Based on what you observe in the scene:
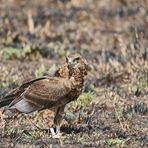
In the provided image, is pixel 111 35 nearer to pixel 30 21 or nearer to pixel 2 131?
pixel 30 21

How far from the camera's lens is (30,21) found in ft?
46.0

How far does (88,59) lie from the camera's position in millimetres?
11883

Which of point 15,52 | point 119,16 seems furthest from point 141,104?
point 119,16

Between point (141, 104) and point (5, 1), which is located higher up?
point (5, 1)

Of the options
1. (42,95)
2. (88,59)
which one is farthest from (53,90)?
(88,59)

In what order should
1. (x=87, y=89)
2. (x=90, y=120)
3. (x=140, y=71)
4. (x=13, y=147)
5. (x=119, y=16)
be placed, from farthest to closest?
(x=119, y=16)
(x=140, y=71)
(x=87, y=89)
(x=90, y=120)
(x=13, y=147)

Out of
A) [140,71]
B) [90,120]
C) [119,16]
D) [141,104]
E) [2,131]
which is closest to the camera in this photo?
[2,131]

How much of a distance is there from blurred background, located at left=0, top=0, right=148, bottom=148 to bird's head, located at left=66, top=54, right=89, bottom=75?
2.29ft

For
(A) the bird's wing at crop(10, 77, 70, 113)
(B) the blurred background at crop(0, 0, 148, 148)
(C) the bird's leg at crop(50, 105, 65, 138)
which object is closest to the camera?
(A) the bird's wing at crop(10, 77, 70, 113)

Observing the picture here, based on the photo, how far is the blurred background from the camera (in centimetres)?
726

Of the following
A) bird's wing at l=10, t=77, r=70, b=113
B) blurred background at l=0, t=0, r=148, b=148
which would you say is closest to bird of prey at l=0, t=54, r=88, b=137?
bird's wing at l=10, t=77, r=70, b=113

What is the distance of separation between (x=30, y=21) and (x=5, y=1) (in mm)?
1887

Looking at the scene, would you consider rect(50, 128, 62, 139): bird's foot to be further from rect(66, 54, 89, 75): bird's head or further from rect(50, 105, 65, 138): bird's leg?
rect(66, 54, 89, 75): bird's head

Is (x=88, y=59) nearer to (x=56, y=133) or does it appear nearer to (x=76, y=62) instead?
(x=56, y=133)
